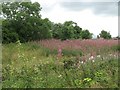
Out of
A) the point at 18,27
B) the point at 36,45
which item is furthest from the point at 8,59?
the point at 18,27

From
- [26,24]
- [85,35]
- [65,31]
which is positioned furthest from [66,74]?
[85,35]

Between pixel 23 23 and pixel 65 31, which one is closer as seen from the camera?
pixel 23 23

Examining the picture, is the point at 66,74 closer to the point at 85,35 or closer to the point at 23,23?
the point at 23,23

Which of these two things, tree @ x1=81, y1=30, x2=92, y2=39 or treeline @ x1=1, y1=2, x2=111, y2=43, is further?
tree @ x1=81, y1=30, x2=92, y2=39

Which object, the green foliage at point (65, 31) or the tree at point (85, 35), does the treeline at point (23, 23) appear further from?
the tree at point (85, 35)

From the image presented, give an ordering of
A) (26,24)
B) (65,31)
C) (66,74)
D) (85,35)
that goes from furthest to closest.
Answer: (85,35), (65,31), (26,24), (66,74)

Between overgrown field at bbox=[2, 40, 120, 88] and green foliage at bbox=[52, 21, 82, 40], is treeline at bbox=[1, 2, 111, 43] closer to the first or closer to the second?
green foliage at bbox=[52, 21, 82, 40]

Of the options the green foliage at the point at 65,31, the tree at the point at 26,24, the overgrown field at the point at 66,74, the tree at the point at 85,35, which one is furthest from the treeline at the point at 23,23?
the tree at the point at 85,35

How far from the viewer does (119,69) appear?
7.37 m

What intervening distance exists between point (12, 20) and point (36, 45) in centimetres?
372

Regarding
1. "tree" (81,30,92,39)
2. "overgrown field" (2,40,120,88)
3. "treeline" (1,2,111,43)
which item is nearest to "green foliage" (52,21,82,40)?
"tree" (81,30,92,39)

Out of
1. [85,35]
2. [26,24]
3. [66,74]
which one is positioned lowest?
[66,74]

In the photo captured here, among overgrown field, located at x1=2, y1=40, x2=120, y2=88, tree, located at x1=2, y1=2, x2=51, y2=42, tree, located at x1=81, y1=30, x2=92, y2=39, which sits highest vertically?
tree, located at x1=2, y1=2, x2=51, y2=42

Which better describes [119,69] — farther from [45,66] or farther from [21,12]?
[21,12]
